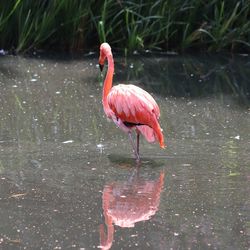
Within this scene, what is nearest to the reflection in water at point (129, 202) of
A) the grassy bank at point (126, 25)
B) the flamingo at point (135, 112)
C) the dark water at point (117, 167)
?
the dark water at point (117, 167)

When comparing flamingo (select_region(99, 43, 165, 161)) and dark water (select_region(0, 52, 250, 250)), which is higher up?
flamingo (select_region(99, 43, 165, 161))

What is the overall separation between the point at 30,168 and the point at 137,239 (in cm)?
140

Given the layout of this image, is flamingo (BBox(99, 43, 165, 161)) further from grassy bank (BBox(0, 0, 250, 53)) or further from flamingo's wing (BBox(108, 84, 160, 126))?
grassy bank (BBox(0, 0, 250, 53))

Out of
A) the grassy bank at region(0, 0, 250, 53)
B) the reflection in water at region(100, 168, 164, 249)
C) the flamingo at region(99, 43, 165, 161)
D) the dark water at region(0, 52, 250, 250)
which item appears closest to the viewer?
the dark water at region(0, 52, 250, 250)

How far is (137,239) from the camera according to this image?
4438mm

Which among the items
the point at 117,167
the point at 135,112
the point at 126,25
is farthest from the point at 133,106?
the point at 126,25

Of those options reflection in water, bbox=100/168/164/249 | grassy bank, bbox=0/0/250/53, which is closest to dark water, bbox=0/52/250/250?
reflection in water, bbox=100/168/164/249

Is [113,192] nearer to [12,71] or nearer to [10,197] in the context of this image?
[10,197]

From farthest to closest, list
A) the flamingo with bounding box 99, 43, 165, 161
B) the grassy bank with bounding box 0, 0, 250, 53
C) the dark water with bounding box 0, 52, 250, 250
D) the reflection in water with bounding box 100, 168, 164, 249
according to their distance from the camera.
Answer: the grassy bank with bounding box 0, 0, 250, 53 < the flamingo with bounding box 99, 43, 165, 161 < the reflection in water with bounding box 100, 168, 164, 249 < the dark water with bounding box 0, 52, 250, 250

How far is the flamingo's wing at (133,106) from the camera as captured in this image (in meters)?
5.88

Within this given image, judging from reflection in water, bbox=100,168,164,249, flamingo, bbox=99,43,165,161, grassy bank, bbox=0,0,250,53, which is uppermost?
flamingo, bbox=99,43,165,161

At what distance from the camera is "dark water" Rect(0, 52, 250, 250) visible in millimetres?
4547

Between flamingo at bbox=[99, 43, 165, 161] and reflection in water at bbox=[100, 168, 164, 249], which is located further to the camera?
flamingo at bbox=[99, 43, 165, 161]

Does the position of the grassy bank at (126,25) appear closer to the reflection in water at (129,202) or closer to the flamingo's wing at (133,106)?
the flamingo's wing at (133,106)
